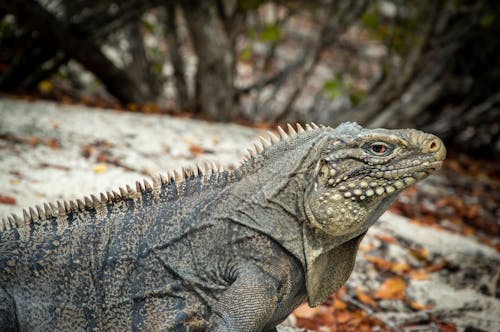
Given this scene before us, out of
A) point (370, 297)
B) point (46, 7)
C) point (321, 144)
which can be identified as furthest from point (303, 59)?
point (321, 144)

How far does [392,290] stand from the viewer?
15.9ft

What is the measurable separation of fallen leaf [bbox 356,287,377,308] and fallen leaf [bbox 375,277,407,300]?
89mm

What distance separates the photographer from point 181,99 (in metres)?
10.3

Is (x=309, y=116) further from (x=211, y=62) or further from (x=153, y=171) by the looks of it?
(x=153, y=171)

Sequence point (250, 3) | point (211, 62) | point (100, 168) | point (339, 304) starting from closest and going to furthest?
point (339, 304) < point (100, 168) < point (250, 3) < point (211, 62)

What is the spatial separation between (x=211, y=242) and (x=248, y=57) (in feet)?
24.0

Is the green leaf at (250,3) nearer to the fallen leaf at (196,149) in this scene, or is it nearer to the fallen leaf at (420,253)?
the fallen leaf at (196,149)

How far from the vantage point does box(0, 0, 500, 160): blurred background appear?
331 inches

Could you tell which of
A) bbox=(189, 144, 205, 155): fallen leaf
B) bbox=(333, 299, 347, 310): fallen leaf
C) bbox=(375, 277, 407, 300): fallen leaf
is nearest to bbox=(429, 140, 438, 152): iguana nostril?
bbox=(333, 299, 347, 310): fallen leaf

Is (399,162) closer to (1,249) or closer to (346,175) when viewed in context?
(346,175)

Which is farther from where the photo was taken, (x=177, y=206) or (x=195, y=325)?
(x=177, y=206)

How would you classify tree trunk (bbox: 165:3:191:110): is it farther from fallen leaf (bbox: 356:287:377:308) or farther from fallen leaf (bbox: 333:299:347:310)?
fallen leaf (bbox: 333:299:347:310)

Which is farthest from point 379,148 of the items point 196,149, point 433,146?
point 196,149

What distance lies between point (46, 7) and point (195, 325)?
671 centimetres
